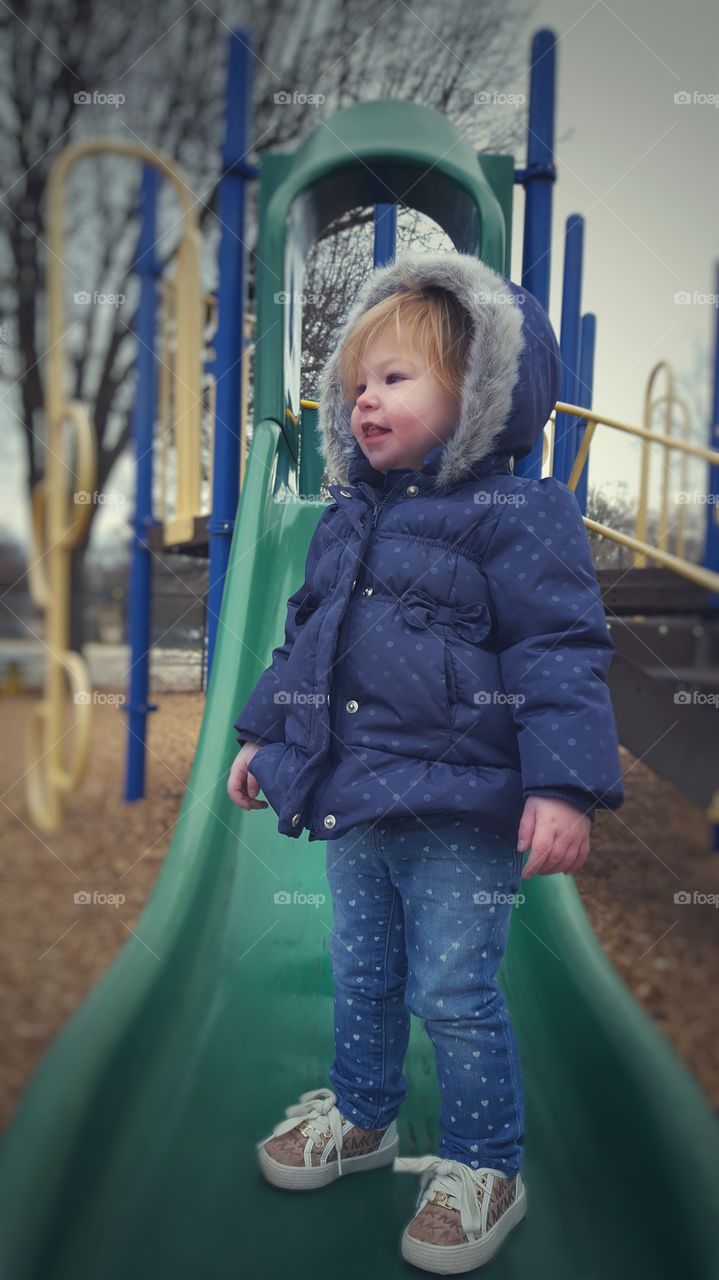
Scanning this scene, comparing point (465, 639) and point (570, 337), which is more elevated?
point (570, 337)

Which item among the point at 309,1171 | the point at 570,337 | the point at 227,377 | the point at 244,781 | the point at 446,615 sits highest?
the point at 570,337

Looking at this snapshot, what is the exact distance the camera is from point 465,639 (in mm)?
846

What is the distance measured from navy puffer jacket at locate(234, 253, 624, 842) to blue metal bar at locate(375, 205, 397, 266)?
0.75 meters

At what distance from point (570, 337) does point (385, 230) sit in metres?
0.52

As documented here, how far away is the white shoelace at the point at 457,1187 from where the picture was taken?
0.81 m

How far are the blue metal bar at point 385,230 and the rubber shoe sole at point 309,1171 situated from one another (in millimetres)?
1508

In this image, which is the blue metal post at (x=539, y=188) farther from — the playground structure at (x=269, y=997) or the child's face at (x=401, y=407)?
the child's face at (x=401, y=407)

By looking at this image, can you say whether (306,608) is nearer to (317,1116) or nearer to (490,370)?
(490,370)

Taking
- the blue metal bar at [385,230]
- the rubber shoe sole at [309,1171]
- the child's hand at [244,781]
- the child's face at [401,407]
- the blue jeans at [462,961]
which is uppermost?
the blue metal bar at [385,230]

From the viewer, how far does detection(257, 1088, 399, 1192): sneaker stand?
2.91ft

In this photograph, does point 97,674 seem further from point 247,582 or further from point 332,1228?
point 332,1228

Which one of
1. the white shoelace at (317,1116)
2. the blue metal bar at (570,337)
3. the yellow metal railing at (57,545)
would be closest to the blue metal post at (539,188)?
the blue metal bar at (570,337)

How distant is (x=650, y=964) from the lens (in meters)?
1.75

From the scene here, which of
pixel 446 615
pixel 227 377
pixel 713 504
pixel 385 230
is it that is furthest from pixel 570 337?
pixel 446 615
